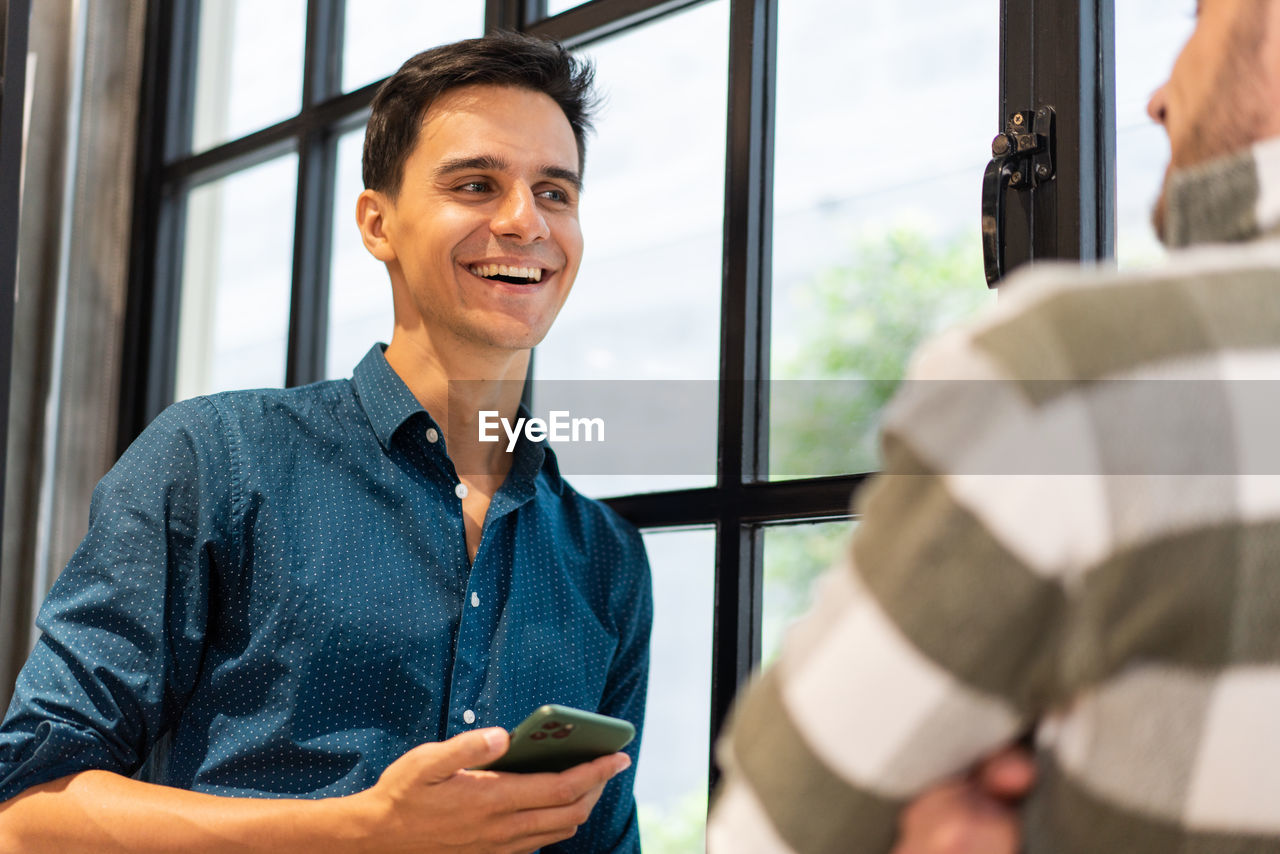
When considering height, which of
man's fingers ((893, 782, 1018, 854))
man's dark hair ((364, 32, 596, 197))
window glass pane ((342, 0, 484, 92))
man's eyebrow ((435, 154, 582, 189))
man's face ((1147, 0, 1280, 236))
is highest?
window glass pane ((342, 0, 484, 92))

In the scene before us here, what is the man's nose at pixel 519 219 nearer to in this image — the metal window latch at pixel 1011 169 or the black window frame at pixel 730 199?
the black window frame at pixel 730 199

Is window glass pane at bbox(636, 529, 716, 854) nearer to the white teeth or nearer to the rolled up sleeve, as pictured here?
the white teeth

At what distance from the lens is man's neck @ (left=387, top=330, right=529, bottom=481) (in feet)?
5.59

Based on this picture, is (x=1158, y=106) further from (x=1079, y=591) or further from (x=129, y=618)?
(x=129, y=618)

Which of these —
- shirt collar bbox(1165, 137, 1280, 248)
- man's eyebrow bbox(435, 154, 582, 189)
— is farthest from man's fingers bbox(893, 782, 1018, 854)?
man's eyebrow bbox(435, 154, 582, 189)

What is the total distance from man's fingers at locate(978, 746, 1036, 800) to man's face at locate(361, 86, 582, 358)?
1.17m

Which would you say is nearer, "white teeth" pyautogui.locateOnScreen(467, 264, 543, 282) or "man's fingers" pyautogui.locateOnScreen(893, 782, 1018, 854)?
"man's fingers" pyautogui.locateOnScreen(893, 782, 1018, 854)

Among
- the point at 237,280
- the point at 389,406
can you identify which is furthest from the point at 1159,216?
the point at 237,280

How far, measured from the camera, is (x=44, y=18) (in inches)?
97.4

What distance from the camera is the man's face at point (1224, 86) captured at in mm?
631

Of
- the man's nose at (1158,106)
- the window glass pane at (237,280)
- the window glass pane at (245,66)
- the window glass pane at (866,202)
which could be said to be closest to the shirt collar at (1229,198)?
the man's nose at (1158,106)

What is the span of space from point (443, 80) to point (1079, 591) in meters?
1.40

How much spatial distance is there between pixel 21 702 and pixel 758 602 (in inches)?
36.7

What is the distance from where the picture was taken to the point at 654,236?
6.41 ft
